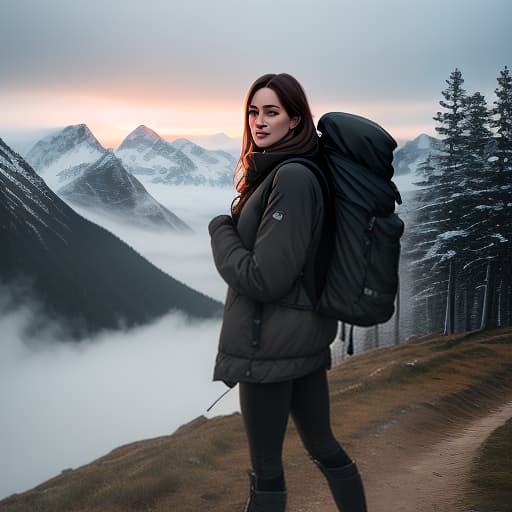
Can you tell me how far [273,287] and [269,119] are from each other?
3.11ft

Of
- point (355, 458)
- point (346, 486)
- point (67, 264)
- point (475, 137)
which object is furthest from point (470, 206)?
point (67, 264)

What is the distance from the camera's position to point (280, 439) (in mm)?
3072

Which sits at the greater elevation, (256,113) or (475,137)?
(475,137)

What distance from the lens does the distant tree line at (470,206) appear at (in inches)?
1108

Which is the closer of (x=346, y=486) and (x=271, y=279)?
(x=271, y=279)

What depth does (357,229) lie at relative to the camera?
2855 millimetres

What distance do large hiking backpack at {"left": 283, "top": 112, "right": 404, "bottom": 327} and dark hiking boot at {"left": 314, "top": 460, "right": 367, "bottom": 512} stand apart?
95cm

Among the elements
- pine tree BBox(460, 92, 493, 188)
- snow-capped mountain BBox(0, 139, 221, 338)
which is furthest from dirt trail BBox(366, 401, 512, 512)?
snow-capped mountain BBox(0, 139, 221, 338)

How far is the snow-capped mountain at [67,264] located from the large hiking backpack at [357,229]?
136 metres

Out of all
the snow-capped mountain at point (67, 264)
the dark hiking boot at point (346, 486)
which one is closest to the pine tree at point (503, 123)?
the dark hiking boot at point (346, 486)

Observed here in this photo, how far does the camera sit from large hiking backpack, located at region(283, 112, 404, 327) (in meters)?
2.85

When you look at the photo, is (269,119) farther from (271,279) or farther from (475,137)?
(475,137)

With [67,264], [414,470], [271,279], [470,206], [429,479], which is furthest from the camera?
[67,264]

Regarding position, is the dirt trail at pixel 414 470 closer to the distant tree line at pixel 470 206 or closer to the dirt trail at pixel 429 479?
the dirt trail at pixel 429 479
